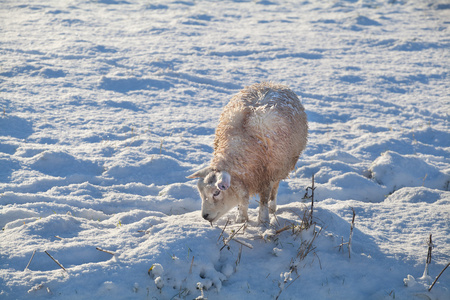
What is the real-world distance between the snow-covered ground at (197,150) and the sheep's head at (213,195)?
A: 216 millimetres

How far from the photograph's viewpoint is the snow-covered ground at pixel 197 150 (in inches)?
133

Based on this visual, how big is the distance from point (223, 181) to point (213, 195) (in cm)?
29

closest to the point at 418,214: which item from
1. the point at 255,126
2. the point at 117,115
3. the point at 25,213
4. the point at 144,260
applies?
the point at 255,126

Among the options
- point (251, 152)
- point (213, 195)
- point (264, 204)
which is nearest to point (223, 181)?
point (213, 195)

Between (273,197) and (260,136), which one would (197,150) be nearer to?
(273,197)

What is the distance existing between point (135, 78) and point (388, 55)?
795cm

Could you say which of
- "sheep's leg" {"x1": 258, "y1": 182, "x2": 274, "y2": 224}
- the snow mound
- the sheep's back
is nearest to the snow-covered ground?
the snow mound

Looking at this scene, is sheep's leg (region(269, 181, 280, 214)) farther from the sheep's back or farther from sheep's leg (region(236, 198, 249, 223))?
sheep's leg (region(236, 198, 249, 223))

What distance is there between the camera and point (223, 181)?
11.8ft

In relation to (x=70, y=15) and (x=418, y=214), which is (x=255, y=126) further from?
(x=70, y=15)

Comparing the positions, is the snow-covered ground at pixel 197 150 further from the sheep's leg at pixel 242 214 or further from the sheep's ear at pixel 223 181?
the sheep's ear at pixel 223 181

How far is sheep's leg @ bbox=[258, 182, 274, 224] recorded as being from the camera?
13.9ft

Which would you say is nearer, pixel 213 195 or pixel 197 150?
pixel 213 195

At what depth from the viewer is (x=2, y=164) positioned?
5465 mm
